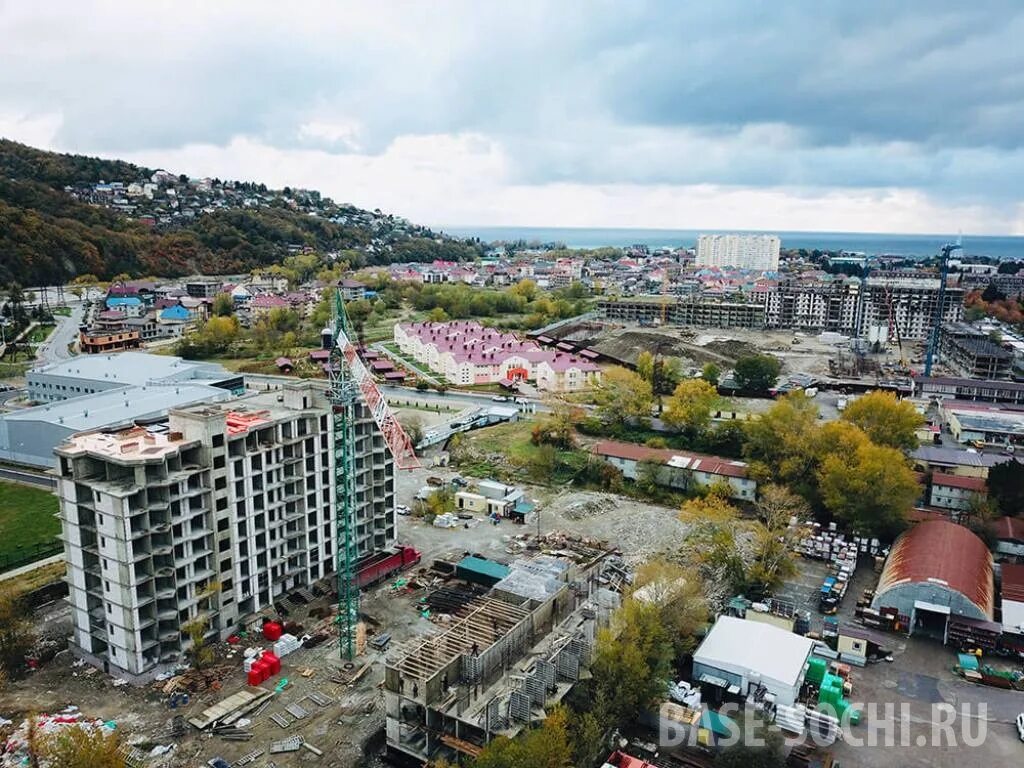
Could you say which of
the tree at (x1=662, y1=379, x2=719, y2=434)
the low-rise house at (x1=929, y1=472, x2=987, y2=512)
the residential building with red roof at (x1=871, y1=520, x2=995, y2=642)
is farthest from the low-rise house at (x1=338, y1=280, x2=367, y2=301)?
the residential building with red roof at (x1=871, y1=520, x2=995, y2=642)

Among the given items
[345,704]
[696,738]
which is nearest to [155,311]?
[345,704]

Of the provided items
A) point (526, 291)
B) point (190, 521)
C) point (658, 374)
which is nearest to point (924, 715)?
point (190, 521)

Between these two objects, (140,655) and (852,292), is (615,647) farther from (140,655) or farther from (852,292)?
(852,292)

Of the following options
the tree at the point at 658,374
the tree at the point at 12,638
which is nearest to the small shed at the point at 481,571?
the tree at the point at 12,638

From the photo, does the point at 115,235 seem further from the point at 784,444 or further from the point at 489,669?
the point at 489,669

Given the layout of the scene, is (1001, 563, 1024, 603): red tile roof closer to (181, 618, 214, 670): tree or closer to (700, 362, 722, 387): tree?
→ (181, 618, 214, 670): tree
